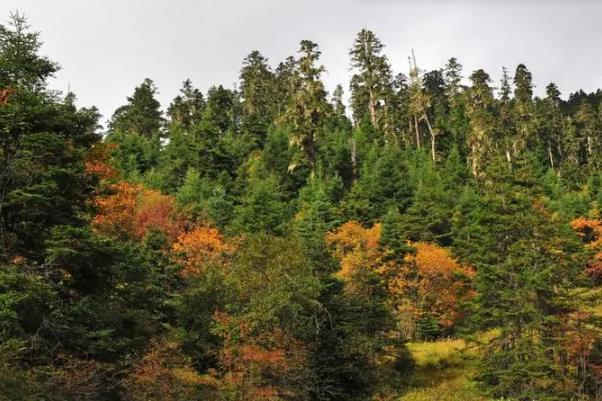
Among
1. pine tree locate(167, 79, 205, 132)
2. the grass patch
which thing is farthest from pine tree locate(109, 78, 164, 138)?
the grass patch

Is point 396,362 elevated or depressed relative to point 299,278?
depressed

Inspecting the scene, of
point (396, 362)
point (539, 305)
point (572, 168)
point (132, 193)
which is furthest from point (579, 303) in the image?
point (572, 168)

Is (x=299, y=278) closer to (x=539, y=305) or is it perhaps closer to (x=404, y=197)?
(x=539, y=305)

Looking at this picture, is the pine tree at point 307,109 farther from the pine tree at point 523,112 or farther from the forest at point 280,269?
the pine tree at point 523,112

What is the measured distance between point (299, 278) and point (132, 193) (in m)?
29.2

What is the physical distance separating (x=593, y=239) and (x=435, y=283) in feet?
75.9

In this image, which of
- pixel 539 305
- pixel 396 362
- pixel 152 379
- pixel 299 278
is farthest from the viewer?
pixel 396 362

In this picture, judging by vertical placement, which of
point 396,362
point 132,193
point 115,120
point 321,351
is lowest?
point 396,362

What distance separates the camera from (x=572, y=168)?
77.5 metres

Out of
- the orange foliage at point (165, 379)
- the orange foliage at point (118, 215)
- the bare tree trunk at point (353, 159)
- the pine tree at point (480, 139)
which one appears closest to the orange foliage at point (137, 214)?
the orange foliage at point (118, 215)

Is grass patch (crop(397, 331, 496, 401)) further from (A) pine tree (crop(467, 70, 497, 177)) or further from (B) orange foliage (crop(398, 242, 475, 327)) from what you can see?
(A) pine tree (crop(467, 70, 497, 177))

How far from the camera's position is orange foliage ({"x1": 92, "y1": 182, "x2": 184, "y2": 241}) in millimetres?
43438

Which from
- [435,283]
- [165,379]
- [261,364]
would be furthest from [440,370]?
[165,379]

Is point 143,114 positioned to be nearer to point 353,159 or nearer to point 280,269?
point 353,159
